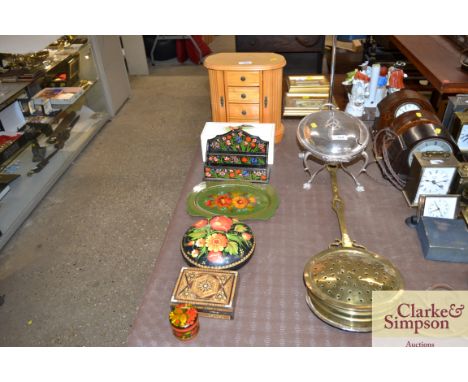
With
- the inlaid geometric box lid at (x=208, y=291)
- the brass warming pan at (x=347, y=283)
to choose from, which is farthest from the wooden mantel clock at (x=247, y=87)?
the inlaid geometric box lid at (x=208, y=291)

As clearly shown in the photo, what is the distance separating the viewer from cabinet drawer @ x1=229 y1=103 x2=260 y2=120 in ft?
7.10

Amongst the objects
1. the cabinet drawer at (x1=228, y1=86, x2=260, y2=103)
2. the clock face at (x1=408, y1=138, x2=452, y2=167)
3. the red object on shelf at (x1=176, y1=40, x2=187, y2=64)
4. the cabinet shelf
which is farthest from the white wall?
the red object on shelf at (x1=176, y1=40, x2=187, y2=64)

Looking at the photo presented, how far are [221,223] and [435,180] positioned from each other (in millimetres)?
864

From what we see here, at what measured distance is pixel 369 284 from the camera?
124 centimetres

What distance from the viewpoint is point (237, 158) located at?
188cm

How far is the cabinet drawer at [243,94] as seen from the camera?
2107 mm

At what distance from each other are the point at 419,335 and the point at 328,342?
271 mm

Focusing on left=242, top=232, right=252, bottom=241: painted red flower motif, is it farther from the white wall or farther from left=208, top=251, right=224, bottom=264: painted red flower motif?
the white wall

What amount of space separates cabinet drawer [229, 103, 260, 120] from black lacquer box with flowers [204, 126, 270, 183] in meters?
0.31

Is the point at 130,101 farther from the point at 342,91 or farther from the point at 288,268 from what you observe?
the point at 288,268

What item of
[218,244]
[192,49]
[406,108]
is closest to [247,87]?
[406,108]

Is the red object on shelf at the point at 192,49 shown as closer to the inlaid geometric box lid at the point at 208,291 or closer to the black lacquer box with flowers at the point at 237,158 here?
the black lacquer box with flowers at the point at 237,158

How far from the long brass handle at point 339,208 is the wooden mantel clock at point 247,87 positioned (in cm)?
49

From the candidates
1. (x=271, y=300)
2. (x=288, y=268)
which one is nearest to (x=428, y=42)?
(x=288, y=268)
